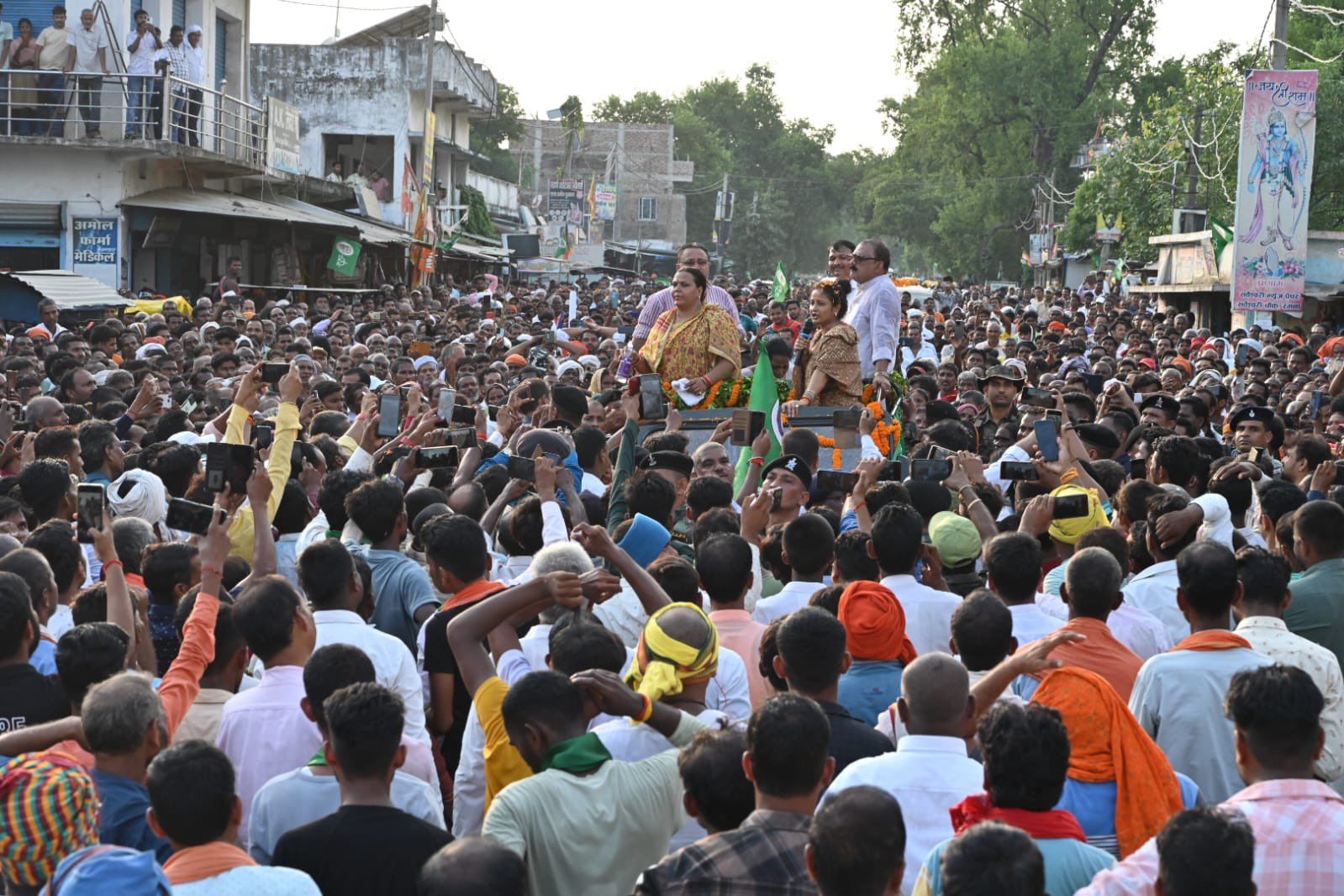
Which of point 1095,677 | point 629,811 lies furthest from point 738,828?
point 1095,677

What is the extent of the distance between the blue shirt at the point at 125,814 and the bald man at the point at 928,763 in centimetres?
164

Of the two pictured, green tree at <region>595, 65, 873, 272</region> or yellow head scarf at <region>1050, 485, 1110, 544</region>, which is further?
green tree at <region>595, 65, 873, 272</region>

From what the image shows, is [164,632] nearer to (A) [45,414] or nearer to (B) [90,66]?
(A) [45,414]

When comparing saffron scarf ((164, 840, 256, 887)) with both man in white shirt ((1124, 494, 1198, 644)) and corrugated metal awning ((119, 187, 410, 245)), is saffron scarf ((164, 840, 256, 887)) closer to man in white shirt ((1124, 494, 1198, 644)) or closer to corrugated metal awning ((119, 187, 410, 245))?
man in white shirt ((1124, 494, 1198, 644))

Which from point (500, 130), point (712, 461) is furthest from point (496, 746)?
point (500, 130)

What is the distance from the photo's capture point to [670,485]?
21.2ft

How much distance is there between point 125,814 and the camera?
149 inches

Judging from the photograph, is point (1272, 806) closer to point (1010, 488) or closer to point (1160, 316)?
point (1010, 488)

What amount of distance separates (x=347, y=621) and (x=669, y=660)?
1.22 meters

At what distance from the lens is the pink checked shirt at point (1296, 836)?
135 inches

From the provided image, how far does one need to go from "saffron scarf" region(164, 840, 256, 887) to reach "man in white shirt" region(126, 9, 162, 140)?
20825 mm

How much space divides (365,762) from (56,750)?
91cm

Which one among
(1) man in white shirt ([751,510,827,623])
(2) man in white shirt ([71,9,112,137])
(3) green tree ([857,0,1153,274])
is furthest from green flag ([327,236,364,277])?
(3) green tree ([857,0,1153,274])

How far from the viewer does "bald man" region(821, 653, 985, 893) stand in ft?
12.4
